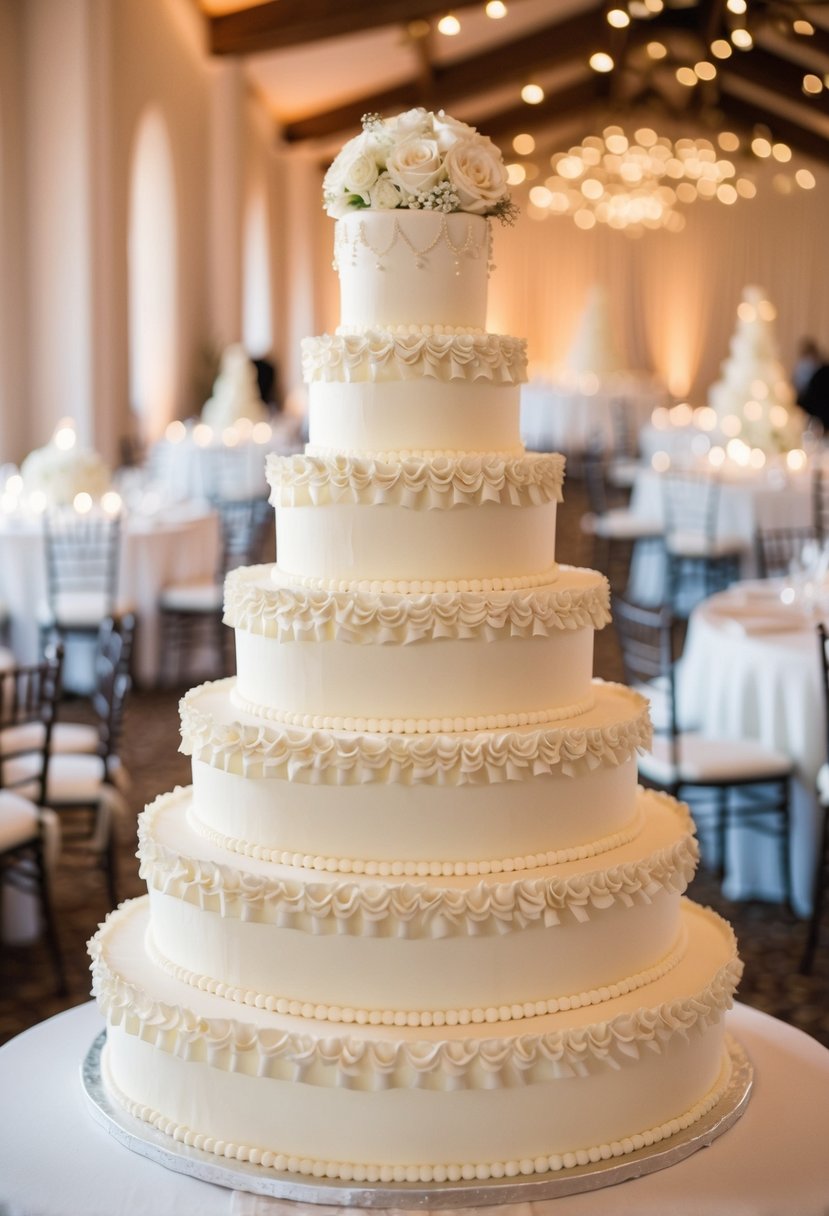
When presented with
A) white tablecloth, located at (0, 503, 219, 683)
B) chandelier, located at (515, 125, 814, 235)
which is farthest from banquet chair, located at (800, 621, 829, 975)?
chandelier, located at (515, 125, 814, 235)

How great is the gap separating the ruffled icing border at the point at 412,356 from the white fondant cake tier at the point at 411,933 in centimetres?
Result: 87

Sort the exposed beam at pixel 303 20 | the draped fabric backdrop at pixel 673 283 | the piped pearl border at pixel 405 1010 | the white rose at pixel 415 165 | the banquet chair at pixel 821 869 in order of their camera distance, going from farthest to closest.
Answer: the draped fabric backdrop at pixel 673 283 → the exposed beam at pixel 303 20 → the banquet chair at pixel 821 869 → the white rose at pixel 415 165 → the piped pearl border at pixel 405 1010

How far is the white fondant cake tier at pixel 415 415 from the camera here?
8.44ft

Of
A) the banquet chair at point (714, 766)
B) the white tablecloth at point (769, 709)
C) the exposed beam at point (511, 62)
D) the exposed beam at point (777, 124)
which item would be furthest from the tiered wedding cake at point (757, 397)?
the exposed beam at point (777, 124)

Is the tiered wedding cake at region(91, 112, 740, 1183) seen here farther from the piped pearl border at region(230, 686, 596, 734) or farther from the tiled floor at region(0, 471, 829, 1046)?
the tiled floor at region(0, 471, 829, 1046)

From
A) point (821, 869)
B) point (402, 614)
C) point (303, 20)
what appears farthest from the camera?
point (303, 20)

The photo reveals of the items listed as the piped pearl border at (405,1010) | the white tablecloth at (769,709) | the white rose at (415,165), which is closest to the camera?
the piped pearl border at (405,1010)

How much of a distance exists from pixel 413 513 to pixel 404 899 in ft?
2.22

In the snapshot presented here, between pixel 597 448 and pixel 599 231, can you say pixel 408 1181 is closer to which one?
pixel 597 448

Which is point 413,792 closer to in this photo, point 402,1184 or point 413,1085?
point 413,1085

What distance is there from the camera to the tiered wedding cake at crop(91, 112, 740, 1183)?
222 centimetres

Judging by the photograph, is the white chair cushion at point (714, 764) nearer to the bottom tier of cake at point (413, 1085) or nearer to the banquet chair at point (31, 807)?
the banquet chair at point (31, 807)

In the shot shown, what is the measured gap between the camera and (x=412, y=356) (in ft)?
8.32

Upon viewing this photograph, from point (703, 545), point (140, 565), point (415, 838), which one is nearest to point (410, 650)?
point (415, 838)
